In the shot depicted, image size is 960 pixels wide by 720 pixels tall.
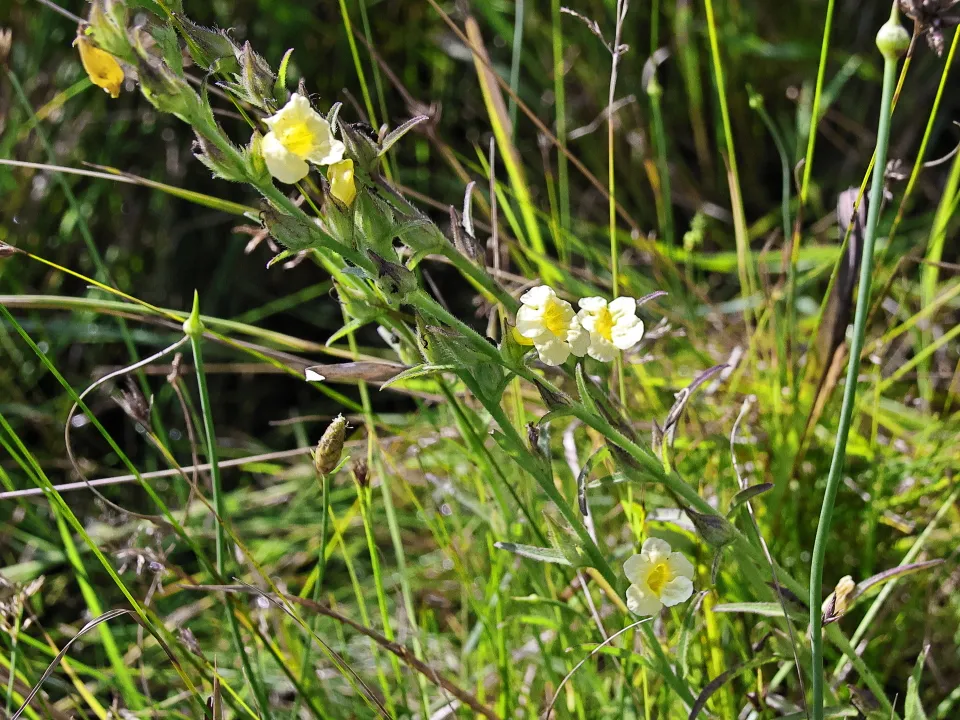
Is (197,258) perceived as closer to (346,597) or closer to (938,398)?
(346,597)

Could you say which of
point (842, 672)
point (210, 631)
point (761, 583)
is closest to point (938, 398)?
point (842, 672)

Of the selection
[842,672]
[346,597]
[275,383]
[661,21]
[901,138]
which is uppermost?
[661,21]

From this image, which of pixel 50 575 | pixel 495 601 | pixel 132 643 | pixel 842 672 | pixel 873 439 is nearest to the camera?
pixel 842 672

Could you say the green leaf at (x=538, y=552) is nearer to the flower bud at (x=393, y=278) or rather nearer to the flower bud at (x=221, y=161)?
the flower bud at (x=393, y=278)

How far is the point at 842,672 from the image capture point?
84cm

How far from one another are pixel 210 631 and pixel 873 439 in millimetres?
939

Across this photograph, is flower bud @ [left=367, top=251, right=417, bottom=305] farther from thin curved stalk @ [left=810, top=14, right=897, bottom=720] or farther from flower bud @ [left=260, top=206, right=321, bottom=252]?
thin curved stalk @ [left=810, top=14, right=897, bottom=720]

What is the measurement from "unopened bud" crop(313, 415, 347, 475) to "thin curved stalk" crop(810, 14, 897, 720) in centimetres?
32

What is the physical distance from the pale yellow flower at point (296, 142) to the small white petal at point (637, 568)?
0.34m

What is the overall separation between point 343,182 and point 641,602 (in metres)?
0.35

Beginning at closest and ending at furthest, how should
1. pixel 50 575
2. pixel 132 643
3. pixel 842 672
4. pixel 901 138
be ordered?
pixel 842 672 → pixel 132 643 → pixel 50 575 → pixel 901 138

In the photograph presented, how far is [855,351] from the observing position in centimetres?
54

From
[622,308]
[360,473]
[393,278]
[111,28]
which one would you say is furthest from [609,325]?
[111,28]

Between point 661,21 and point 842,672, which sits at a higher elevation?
point 661,21
